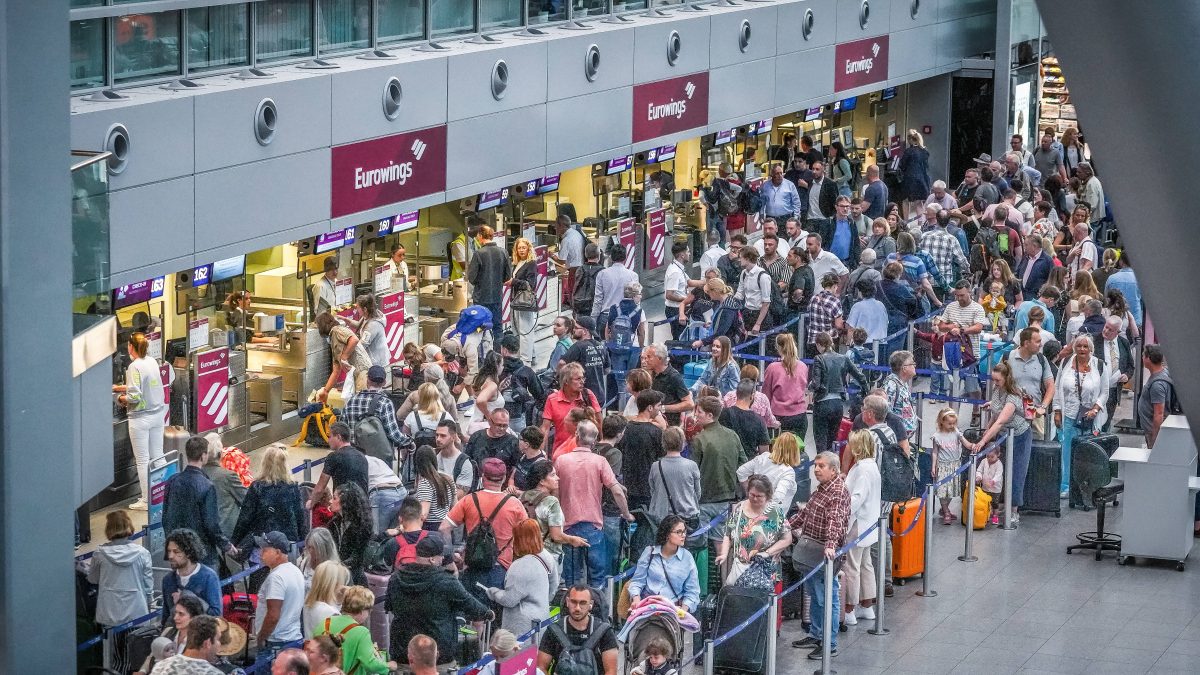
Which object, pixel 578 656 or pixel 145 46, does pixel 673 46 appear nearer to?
pixel 145 46

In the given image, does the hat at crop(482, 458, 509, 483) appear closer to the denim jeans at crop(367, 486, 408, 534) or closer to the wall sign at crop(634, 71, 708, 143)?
the denim jeans at crop(367, 486, 408, 534)

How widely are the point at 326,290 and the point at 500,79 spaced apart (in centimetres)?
356

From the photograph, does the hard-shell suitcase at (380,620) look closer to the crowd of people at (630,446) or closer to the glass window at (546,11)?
the crowd of people at (630,446)

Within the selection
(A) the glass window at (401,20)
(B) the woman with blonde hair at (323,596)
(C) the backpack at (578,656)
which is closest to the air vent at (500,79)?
(A) the glass window at (401,20)

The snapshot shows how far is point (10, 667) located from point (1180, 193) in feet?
24.3

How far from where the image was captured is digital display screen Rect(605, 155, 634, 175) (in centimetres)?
2230

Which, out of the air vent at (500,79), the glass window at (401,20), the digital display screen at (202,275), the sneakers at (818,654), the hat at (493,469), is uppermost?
the glass window at (401,20)

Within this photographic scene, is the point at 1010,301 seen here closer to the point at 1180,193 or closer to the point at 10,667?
the point at 10,667

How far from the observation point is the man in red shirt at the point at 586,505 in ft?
35.5

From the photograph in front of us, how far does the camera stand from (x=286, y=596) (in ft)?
29.8

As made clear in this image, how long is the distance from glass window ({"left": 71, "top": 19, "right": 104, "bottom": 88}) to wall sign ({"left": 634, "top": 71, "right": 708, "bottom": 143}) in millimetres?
9338

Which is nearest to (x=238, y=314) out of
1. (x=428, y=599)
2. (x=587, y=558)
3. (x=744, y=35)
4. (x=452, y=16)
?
(x=452, y=16)

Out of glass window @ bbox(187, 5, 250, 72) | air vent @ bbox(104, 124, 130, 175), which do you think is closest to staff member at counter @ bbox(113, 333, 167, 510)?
air vent @ bbox(104, 124, 130, 175)

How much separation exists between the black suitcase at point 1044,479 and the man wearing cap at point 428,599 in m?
6.70
